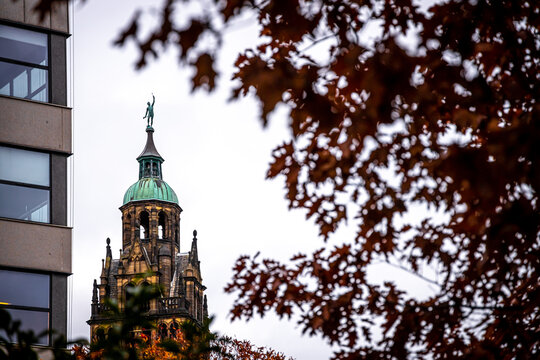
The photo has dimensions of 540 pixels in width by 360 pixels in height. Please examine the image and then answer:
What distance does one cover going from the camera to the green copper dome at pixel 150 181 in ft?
270

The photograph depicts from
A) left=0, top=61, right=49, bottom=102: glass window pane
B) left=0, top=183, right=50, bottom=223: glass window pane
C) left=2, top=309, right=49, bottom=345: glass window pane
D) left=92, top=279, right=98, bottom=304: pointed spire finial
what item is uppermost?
left=92, top=279, right=98, bottom=304: pointed spire finial

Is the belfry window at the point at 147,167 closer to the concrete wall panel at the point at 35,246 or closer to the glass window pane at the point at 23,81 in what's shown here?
the glass window pane at the point at 23,81

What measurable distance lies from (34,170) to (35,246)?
167 cm

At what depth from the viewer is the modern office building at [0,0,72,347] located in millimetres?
17234

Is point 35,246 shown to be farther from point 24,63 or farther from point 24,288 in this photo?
point 24,63

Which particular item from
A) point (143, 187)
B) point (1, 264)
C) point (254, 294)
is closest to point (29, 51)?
point (1, 264)

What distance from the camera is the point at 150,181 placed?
83625 mm

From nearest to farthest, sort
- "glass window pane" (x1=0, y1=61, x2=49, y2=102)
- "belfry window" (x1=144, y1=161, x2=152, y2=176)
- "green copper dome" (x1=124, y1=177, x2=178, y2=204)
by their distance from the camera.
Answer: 1. "glass window pane" (x1=0, y1=61, x2=49, y2=102)
2. "green copper dome" (x1=124, y1=177, x2=178, y2=204)
3. "belfry window" (x1=144, y1=161, x2=152, y2=176)

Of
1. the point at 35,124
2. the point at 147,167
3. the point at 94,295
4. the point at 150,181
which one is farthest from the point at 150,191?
the point at 35,124

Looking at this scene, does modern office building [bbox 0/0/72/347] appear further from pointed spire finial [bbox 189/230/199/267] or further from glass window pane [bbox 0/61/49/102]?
pointed spire finial [bbox 189/230/199/267]

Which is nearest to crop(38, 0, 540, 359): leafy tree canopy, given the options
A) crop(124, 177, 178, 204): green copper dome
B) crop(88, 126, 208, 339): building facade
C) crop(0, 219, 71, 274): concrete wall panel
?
crop(0, 219, 71, 274): concrete wall panel

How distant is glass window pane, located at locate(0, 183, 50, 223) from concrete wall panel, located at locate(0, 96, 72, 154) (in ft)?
3.18

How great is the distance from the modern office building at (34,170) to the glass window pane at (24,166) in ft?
0.07

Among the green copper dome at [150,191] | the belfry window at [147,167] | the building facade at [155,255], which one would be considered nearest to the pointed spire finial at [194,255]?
the building facade at [155,255]
